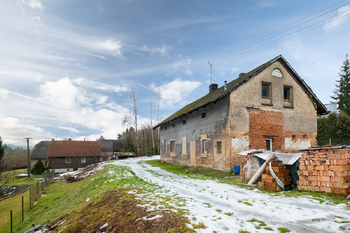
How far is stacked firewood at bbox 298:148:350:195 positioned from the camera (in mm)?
6594

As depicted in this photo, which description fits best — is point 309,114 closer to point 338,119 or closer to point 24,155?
point 338,119

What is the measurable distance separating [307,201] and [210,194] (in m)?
2.94

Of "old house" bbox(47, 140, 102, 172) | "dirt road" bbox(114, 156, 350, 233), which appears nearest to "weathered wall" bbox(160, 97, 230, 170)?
"dirt road" bbox(114, 156, 350, 233)

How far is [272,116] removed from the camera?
15.3 m

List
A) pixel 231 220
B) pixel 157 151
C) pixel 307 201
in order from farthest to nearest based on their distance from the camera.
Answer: pixel 157 151 → pixel 307 201 → pixel 231 220

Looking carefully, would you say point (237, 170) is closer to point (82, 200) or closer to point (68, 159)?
point (82, 200)

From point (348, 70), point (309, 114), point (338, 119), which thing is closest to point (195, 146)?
point (309, 114)

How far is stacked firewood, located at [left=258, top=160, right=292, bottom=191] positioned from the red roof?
4261 centimetres

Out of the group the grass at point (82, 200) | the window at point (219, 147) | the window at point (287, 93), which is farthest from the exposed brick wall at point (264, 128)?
the grass at point (82, 200)

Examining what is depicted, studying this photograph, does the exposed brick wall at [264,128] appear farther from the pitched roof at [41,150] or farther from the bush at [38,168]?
the pitched roof at [41,150]

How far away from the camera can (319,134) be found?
29.7 metres

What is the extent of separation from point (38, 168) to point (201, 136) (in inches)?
1472

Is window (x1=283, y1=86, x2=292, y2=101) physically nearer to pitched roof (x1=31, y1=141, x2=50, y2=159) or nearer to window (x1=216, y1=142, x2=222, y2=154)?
window (x1=216, y1=142, x2=222, y2=154)

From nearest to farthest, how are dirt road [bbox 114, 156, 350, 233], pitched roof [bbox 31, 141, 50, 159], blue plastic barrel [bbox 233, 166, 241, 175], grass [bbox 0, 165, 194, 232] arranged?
dirt road [bbox 114, 156, 350, 233], grass [bbox 0, 165, 194, 232], blue plastic barrel [bbox 233, 166, 241, 175], pitched roof [bbox 31, 141, 50, 159]
